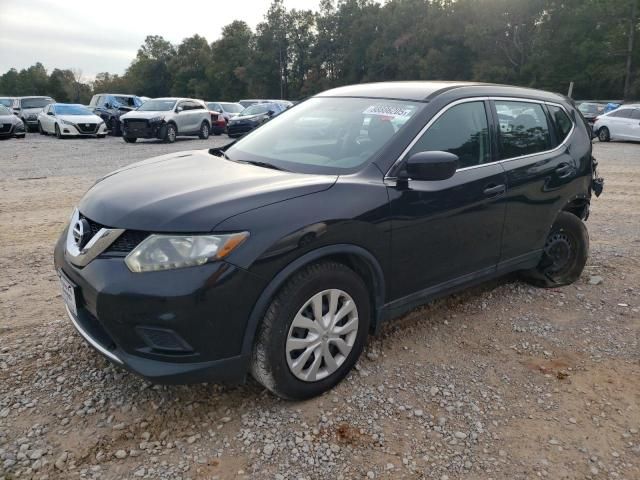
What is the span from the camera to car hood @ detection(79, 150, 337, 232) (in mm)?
2471

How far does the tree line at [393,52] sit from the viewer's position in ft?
141

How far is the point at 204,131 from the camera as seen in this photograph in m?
21.1

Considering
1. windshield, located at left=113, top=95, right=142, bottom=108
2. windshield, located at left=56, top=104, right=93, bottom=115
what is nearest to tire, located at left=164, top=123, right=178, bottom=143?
windshield, located at left=56, top=104, right=93, bottom=115

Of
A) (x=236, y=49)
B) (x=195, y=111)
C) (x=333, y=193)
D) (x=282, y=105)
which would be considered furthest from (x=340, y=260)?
(x=236, y=49)

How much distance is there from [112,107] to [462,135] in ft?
81.4

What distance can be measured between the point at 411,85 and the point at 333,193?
144 cm

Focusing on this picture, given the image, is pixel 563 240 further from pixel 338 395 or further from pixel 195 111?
pixel 195 111

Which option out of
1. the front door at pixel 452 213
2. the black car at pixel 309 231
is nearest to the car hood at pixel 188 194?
the black car at pixel 309 231

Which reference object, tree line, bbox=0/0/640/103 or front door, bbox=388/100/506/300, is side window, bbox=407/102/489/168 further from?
tree line, bbox=0/0/640/103

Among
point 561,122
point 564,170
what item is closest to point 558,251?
point 564,170

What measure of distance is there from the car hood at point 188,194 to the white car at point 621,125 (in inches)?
810

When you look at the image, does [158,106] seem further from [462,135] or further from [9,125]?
[462,135]

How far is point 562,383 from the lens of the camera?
314 centimetres

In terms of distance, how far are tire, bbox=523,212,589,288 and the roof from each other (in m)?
1.17
